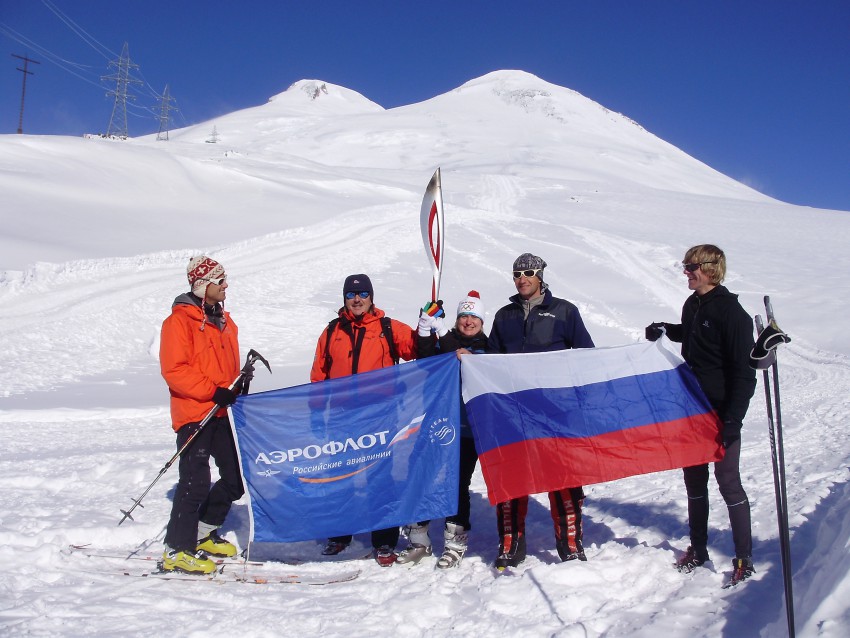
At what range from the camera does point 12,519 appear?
4715mm

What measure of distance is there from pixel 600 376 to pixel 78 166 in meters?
23.7

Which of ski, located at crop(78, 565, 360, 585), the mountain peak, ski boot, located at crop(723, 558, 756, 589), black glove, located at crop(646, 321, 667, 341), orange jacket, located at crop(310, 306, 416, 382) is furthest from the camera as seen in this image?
the mountain peak

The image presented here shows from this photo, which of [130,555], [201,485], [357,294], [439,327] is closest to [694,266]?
[439,327]

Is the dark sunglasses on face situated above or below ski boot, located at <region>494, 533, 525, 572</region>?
above

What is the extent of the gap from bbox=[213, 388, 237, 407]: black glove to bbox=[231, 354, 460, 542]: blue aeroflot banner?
0.12m

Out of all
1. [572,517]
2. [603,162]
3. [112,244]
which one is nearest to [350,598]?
[572,517]

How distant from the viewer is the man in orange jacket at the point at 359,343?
4.73 meters

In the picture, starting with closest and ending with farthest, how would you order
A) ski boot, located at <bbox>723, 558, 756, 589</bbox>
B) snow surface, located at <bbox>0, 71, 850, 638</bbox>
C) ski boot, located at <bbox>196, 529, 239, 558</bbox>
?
snow surface, located at <bbox>0, 71, 850, 638</bbox> < ski boot, located at <bbox>723, 558, 756, 589</bbox> < ski boot, located at <bbox>196, 529, 239, 558</bbox>

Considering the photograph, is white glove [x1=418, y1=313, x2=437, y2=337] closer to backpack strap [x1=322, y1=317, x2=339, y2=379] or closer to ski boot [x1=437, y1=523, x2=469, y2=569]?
backpack strap [x1=322, y1=317, x2=339, y2=379]

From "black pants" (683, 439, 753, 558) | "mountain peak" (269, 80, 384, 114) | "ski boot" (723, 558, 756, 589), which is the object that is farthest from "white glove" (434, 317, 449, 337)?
"mountain peak" (269, 80, 384, 114)

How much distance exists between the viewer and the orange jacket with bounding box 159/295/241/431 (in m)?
4.29

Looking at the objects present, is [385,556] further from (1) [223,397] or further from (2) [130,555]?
(2) [130,555]

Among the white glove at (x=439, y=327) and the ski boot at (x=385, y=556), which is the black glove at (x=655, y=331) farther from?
the ski boot at (x=385, y=556)

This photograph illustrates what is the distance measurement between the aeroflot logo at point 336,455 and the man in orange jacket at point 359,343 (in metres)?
0.51
